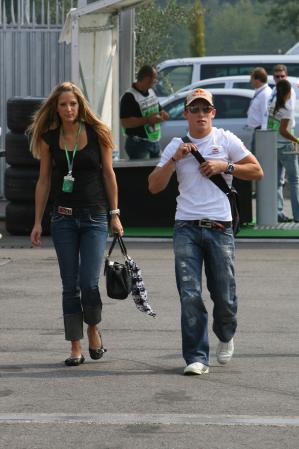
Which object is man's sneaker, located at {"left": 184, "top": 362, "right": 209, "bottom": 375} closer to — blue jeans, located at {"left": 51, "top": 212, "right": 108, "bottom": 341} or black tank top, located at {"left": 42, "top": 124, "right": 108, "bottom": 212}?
blue jeans, located at {"left": 51, "top": 212, "right": 108, "bottom": 341}

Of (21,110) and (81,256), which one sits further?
(21,110)

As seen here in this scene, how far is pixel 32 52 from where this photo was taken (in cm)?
1781

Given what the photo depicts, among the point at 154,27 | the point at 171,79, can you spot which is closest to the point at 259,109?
the point at 171,79

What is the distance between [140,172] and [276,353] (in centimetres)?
661

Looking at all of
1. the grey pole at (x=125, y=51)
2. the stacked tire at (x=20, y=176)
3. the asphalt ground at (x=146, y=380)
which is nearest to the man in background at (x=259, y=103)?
the grey pole at (x=125, y=51)

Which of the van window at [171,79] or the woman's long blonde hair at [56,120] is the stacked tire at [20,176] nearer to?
the woman's long blonde hair at [56,120]

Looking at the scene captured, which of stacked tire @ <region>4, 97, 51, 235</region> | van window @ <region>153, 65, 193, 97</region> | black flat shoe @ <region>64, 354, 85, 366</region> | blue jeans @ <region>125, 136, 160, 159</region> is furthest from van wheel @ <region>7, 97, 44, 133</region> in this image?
van window @ <region>153, 65, 193, 97</region>

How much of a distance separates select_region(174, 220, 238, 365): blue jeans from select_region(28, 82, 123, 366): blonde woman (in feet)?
1.70

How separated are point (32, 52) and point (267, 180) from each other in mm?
3952

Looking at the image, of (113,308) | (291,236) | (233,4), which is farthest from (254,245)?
(233,4)

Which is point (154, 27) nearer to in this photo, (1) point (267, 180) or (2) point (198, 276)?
(1) point (267, 180)

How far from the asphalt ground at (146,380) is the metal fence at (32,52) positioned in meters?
5.96

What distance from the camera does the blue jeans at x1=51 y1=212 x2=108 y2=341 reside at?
8.32 m

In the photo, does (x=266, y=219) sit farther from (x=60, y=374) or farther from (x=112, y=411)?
(x=112, y=411)
